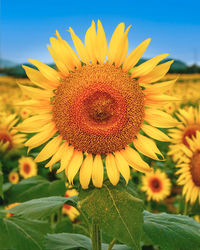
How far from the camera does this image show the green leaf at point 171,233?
1949 mm

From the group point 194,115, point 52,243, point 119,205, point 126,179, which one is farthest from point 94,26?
point 194,115

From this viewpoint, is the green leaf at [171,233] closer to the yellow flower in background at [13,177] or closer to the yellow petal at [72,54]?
the yellow petal at [72,54]

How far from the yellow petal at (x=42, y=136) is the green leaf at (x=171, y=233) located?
0.79 meters

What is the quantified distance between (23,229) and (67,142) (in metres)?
0.60

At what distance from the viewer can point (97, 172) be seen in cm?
181

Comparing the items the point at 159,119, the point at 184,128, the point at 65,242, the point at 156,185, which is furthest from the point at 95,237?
the point at 156,185

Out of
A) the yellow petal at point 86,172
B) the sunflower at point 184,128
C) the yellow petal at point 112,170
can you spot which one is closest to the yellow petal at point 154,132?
the yellow petal at point 112,170

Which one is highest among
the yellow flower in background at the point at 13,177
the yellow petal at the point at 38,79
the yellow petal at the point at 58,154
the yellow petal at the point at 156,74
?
the yellow petal at the point at 156,74

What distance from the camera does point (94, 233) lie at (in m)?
2.00

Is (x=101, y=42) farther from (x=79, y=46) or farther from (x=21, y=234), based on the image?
(x=21, y=234)

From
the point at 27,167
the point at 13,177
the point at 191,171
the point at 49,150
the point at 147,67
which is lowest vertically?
the point at 13,177

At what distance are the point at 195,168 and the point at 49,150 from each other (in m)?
1.94

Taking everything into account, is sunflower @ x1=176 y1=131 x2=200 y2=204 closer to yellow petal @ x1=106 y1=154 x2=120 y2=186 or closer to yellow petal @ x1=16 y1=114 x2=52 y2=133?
yellow petal @ x1=106 y1=154 x2=120 y2=186

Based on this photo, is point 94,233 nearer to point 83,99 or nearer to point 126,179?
point 126,179
